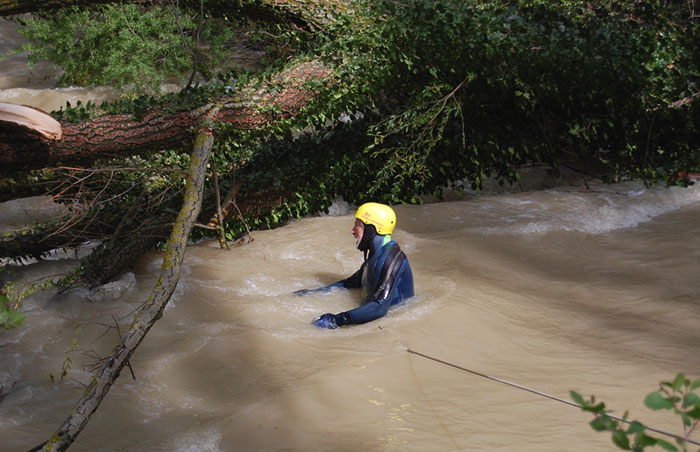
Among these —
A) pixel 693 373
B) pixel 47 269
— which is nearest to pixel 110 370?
pixel 693 373

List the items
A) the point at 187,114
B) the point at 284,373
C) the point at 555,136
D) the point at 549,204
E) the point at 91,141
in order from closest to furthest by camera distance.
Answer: the point at 284,373 < the point at 91,141 < the point at 187,114 < the point at 549,204 < the point at 555,136

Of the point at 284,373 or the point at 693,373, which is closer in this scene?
the point at 693,373

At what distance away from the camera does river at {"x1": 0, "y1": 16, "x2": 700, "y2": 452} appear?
10.3 ft

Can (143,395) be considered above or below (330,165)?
below

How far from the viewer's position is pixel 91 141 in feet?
20.2

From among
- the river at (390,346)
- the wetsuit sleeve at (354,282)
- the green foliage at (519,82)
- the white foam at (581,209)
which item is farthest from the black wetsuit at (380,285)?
the green foliage at (519,82)

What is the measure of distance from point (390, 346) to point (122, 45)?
10.4 m

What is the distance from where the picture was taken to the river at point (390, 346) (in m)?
3.14

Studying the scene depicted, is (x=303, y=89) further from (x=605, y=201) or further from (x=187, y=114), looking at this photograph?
(x=605, y=201)

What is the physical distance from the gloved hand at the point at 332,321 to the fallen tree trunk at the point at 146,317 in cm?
114

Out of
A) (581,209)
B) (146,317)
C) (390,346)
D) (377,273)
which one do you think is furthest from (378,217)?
(581,209)

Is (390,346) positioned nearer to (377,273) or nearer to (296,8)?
(377,273)

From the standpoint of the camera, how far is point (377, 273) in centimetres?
475

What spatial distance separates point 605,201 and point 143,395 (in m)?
6.21
